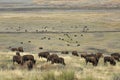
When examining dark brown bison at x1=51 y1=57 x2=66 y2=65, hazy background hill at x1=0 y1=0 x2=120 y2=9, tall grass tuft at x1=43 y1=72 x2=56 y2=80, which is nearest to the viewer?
tall grass tuft at x1=43 y1=72 x2=56 y2=80

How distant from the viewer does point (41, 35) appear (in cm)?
5738

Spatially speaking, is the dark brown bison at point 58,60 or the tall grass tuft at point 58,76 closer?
the tall grass tuft at point 58,76

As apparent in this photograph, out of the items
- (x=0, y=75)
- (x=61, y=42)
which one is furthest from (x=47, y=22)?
(x=0, y=75)

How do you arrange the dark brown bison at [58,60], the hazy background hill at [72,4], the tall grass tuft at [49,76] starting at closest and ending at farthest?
the tall grass tuft at [49,76], the dark brown bison at [58,60], the hazy background hill at [72,4]

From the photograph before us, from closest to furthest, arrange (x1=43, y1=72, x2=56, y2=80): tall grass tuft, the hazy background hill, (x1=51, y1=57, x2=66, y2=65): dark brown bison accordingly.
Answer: (x1=43, y1=72, x2=56, y2=80): tall grass tuft < (x1=51, y1=57, x2=66, y2=65): dark brown bison < the hazy background hill

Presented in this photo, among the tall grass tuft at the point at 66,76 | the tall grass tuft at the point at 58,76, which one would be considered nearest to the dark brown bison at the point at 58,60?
the tall grass tuft at the point at 66,76

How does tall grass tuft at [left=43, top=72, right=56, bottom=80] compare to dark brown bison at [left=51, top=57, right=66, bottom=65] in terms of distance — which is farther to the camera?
dark brown bison at [left=51, top=57, right=66, bottom=65]

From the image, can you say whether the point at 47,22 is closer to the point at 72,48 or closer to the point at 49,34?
the point at 49,34

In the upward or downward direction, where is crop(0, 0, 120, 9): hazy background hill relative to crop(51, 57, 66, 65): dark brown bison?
upward

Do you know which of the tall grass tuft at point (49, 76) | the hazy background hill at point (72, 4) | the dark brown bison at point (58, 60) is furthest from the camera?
the hazy background hill at point (72, 4)

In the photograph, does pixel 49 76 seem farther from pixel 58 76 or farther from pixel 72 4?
pixel 72 4

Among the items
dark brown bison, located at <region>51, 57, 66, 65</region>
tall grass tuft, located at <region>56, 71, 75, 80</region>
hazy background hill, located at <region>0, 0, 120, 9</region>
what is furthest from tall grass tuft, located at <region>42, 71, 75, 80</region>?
hazy background hill, located at <region>0, 0, 120, 9</region>

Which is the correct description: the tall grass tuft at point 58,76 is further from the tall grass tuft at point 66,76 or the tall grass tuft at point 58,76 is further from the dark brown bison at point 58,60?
the dark brown bison at point 58,60

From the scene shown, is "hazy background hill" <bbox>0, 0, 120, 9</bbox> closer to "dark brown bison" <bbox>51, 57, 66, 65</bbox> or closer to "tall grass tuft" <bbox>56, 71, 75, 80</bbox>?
"dark brown bison" <bbox>51, 57, 66, 65</bbox>
